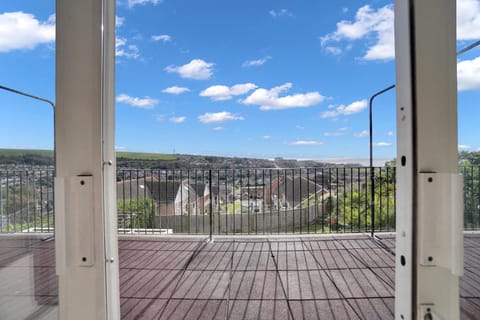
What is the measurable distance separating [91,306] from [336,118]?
375cm

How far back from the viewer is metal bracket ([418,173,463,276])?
544mm

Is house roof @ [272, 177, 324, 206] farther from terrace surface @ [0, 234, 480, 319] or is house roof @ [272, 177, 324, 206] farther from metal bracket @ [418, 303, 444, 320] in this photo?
metal bracket @ [418, 303, 444, 320]

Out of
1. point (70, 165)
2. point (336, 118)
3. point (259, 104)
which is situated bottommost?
point (70, 165)

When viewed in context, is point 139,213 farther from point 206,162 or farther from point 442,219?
point 442,219

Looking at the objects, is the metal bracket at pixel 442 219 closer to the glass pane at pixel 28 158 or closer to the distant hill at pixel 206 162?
the glass pane at pixel 28 158

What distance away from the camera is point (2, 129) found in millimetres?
676

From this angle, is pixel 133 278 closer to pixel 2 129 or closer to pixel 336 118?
pixel 2 129

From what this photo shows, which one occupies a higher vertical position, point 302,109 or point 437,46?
point 302,109

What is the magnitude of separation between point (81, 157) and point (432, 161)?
2.59 feet

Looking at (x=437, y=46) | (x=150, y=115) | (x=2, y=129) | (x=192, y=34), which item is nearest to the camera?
(x=437, y=46)

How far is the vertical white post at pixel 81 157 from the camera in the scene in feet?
1.91

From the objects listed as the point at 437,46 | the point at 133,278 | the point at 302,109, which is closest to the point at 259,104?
the point at 302,109

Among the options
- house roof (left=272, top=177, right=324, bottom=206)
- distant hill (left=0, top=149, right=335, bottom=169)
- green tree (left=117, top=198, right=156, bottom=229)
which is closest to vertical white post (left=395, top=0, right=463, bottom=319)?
distant hill (left=0, top=149, right=335, bottom=169)

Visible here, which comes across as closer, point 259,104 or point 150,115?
point 150,115
